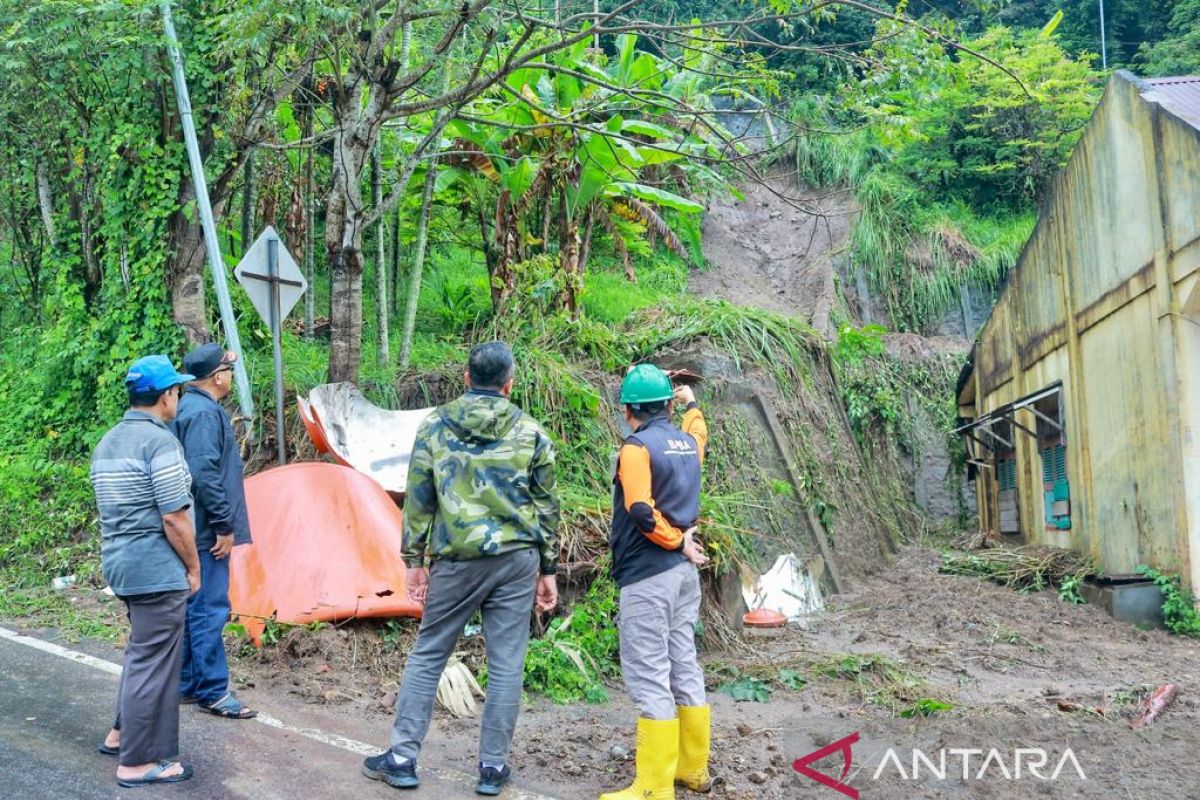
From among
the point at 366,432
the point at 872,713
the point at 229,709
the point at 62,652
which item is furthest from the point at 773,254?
the point at 229,709

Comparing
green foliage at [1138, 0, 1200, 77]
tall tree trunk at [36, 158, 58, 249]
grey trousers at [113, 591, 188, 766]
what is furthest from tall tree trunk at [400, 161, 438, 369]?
green foliage at [1138, 0, 1200, 77]

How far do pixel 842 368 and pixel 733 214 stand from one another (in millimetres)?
10233

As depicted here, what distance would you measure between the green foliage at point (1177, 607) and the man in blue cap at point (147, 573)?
9.05m

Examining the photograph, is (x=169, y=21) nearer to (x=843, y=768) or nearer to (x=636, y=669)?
(x=636, y=669)

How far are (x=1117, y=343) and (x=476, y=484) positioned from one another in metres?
9.29

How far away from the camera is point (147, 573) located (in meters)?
4.45

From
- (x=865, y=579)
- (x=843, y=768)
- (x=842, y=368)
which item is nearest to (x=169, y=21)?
(x=843, y=768)

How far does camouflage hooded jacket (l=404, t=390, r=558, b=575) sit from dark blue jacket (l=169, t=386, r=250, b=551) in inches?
53.5

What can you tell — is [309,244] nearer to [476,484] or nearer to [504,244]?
[504,244]

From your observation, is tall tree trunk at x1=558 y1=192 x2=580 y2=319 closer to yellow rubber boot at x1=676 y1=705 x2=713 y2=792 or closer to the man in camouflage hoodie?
the man in camouflage hoodie

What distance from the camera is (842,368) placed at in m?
18.5

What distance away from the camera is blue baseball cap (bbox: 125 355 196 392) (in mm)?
4680

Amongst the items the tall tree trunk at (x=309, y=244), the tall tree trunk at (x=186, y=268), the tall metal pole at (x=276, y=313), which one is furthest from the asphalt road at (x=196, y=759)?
the tall tree trunk at (x=309, y=244)

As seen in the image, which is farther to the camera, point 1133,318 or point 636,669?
point 1133,318
